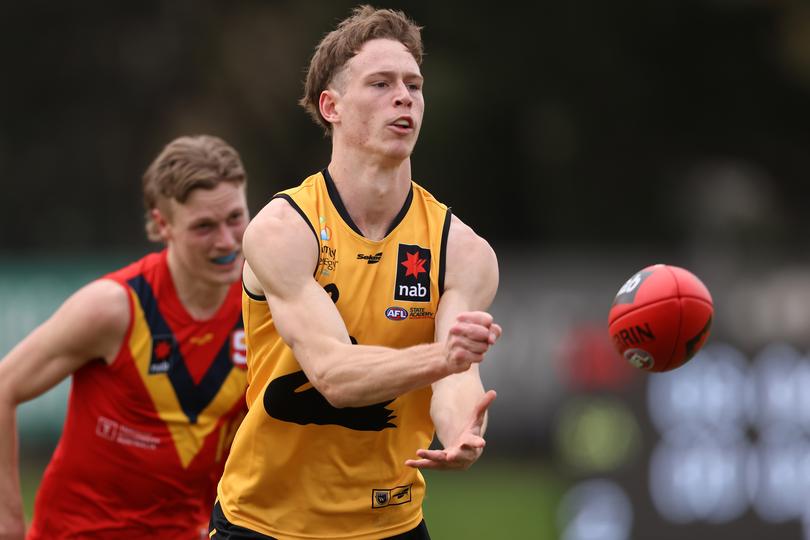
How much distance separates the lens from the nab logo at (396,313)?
5.54m

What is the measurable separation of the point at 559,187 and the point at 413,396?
18409 millimetres

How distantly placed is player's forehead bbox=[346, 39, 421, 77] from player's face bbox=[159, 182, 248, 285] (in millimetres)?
1297

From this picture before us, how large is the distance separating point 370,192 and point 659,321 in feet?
4.19

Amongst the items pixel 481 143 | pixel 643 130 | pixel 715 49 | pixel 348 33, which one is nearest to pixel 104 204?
pixel 481 143

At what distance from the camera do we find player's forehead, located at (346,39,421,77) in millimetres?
5605

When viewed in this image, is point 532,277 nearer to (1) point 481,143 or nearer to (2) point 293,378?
(1) point 481,143

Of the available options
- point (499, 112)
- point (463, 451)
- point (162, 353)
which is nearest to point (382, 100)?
point (463, 451)

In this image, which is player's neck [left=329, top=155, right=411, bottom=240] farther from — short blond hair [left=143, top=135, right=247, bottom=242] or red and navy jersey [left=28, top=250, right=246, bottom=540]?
red and navy jersey [left=28, top=250, right=246, bottom=540]

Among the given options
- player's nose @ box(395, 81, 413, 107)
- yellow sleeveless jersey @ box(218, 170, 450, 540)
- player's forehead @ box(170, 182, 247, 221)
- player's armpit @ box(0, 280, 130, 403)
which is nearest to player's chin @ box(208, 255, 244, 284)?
player's forehead @ box(170, 182, 247, 221)

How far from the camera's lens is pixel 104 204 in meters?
22.0

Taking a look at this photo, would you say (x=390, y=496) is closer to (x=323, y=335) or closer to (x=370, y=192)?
(x=323, y=335)

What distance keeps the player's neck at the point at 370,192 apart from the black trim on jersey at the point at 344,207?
0.02m

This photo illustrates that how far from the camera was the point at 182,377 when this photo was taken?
663 cm

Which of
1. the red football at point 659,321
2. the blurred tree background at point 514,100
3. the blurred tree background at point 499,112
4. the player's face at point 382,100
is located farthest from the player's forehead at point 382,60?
the blurred tree background at point 514,100
